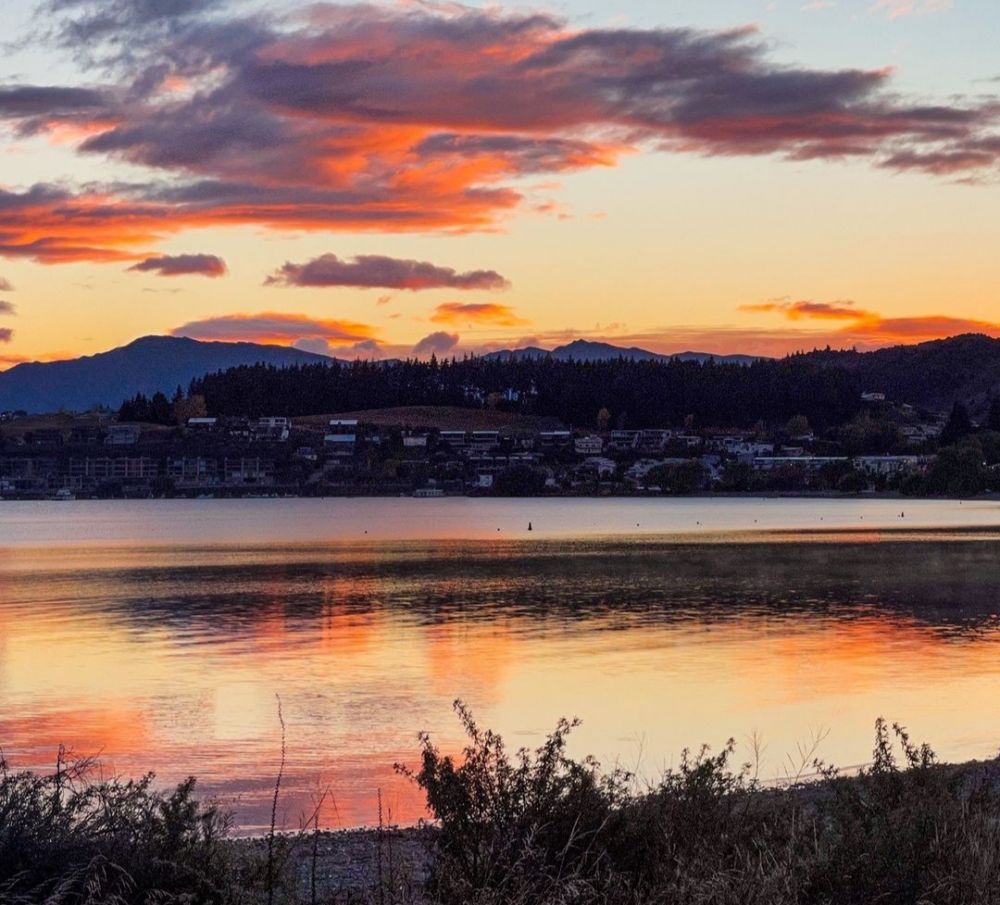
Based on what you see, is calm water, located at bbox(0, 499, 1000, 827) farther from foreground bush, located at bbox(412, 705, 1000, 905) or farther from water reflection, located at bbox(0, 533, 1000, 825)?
foreground bush, located at bbox(412, 705, 1000, 905)

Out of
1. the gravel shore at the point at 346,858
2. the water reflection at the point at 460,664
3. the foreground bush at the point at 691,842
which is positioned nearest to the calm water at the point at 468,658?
the water reflection at the point at 460,664

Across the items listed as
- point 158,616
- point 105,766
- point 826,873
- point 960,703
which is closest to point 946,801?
point 826,873

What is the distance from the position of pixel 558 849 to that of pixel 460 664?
2530cm

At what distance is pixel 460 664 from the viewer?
3628cm

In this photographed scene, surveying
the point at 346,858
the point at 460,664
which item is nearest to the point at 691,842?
the point at 346,858

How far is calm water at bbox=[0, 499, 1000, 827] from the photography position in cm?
2452

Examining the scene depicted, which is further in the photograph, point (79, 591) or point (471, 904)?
point (79, 591)

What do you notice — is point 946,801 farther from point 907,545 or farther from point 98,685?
point 907,545

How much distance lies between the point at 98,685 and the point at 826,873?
25498mm

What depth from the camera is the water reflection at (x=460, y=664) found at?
24500 mm

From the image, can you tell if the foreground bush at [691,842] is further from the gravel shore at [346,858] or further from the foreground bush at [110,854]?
the foreground bush at [110,854]

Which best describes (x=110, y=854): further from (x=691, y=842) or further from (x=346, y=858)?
(x=346, y=858)

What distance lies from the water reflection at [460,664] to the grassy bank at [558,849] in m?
7.21

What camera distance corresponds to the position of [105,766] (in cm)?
2188
